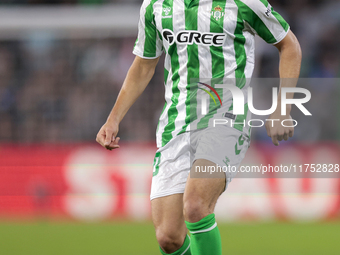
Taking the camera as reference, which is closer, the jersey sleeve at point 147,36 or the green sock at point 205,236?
the green sock at point 205,236

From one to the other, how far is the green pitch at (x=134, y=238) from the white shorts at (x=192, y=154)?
2031 mm

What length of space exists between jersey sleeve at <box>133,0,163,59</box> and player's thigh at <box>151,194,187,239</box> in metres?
0.87

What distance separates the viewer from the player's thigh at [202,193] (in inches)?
86.7

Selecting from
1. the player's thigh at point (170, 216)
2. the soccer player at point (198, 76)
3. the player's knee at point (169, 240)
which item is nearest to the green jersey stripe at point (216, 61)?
the soccer player at point (198, 76)

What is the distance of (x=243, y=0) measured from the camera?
251 centimetres

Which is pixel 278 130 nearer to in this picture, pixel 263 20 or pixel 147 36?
pixel 263 20

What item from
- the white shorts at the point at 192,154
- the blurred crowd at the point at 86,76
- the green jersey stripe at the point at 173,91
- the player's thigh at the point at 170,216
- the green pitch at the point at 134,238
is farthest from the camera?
the blurred crowd at the point at 86,76

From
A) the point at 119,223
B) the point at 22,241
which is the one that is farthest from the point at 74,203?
the point at 22,241

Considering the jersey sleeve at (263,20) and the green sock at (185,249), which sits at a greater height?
the jersey sleeve at (263,20)

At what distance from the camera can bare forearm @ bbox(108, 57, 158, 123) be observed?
2824 mm

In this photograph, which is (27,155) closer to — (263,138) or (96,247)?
(96,247)

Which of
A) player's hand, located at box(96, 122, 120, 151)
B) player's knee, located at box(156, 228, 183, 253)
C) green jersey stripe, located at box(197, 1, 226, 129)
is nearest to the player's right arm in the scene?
player's hand, located at box(96, 122, 120, 151)

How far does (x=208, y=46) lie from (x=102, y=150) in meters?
3.69

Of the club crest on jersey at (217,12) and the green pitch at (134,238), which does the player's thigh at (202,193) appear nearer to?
the club crest on jersey at (217,12)
